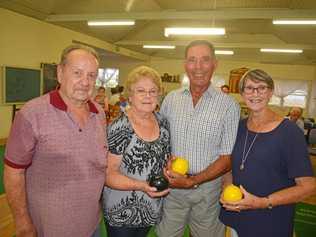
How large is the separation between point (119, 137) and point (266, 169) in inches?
32.6

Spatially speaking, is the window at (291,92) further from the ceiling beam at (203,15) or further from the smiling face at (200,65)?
→ the smiling face at (200,65)

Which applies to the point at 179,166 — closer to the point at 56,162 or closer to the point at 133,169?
the point at 133,169

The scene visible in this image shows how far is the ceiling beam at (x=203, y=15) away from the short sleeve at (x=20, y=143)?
5913 millimetres

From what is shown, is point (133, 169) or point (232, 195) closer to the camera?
point (232, 195)

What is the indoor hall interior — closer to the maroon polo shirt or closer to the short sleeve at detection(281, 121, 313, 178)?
the maroon polo shirt

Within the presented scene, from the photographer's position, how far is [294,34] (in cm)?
841

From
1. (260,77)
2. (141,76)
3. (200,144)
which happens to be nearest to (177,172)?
(200,144)

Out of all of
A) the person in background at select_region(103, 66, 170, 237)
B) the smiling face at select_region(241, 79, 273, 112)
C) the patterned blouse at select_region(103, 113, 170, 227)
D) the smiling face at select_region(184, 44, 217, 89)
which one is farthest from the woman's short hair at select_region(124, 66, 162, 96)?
the smiling face at select_region(241, 79, 273, 112)

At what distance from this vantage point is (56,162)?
1.38 meters

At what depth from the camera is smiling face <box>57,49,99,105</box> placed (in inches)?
56.5

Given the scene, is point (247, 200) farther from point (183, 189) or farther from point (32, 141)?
point (32, 141)

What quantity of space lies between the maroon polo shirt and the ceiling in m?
5.61

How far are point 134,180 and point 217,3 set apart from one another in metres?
6.39

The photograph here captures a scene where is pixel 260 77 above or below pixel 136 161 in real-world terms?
above
